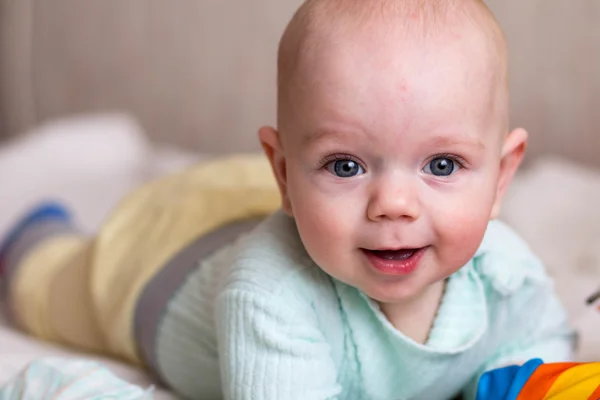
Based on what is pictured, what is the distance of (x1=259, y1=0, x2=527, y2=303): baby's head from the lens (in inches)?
27.6

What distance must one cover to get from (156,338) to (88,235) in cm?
53

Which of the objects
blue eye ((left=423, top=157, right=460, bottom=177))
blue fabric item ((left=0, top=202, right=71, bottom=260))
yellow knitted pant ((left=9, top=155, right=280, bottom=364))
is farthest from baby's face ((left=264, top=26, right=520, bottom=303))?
A: blue fabric item ((left=0, top=202, right=71, bottom=260))

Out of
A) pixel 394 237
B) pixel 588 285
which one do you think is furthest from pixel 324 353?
pixel 588 285

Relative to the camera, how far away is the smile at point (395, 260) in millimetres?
733

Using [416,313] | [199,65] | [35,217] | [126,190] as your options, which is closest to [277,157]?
[416,313]

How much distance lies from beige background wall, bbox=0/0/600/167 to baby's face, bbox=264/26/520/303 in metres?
0.99

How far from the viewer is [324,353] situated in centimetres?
81

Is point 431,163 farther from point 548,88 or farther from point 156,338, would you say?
point 548,88

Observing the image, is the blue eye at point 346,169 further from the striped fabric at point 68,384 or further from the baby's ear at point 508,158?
the striped fabric at point 68,384

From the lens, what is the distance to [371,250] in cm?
74

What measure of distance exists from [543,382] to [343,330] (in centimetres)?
20

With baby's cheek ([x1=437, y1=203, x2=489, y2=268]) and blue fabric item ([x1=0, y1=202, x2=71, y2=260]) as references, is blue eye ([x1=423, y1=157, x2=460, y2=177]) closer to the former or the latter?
baby's cheek ([x1=437, y1=203, x2=489, y2=268])

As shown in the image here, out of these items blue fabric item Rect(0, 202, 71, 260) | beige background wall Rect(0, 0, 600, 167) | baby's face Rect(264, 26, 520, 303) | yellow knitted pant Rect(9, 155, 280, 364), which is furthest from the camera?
beige background wall Rect(0, 0, 600, 167)

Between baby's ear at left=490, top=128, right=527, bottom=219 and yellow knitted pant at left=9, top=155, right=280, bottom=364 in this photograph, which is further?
yellow knitted pant at left=9, top=155, right=280, bottom=364
